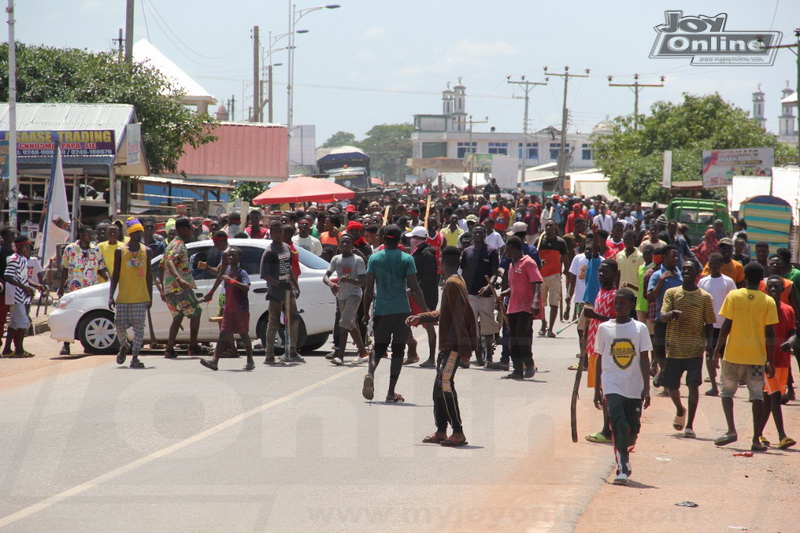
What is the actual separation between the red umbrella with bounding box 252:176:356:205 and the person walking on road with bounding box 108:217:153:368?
11.5m

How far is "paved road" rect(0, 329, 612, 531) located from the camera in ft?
21.0

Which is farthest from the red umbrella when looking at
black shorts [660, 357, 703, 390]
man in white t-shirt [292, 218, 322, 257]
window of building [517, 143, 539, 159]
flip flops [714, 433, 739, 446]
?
window of building [517, 143, 539, 159]

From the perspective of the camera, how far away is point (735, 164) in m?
43.6

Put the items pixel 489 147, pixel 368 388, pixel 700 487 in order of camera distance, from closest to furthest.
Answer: pixel 700 487 < pixel 368 388 < pixel 489 147

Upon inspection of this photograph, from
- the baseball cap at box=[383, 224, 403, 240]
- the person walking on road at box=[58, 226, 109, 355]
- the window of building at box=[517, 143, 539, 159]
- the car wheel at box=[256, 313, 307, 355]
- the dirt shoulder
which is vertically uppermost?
the window of building at box=[517, 143, 539, 159]

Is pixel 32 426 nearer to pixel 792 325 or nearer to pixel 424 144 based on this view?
pixel 792 325

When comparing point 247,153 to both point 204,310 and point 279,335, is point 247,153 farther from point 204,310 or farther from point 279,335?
point 279,335

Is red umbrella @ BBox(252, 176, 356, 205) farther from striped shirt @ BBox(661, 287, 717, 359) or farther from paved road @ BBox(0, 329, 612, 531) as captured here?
striped shirt @ BBox(661, 287, 717, 359)

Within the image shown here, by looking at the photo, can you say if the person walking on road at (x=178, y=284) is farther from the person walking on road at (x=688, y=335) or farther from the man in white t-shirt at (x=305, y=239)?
the person walking on road at (x=688, y=335)

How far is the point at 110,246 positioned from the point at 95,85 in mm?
19160

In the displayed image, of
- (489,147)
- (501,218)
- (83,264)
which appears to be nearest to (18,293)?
(83,264)

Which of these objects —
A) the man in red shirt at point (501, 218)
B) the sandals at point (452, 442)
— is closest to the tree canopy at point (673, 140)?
the man in red shirt at point (501, 218)

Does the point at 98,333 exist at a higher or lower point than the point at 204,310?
lower

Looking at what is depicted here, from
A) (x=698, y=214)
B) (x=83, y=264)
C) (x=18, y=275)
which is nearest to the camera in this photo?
(x=18, y=275)
